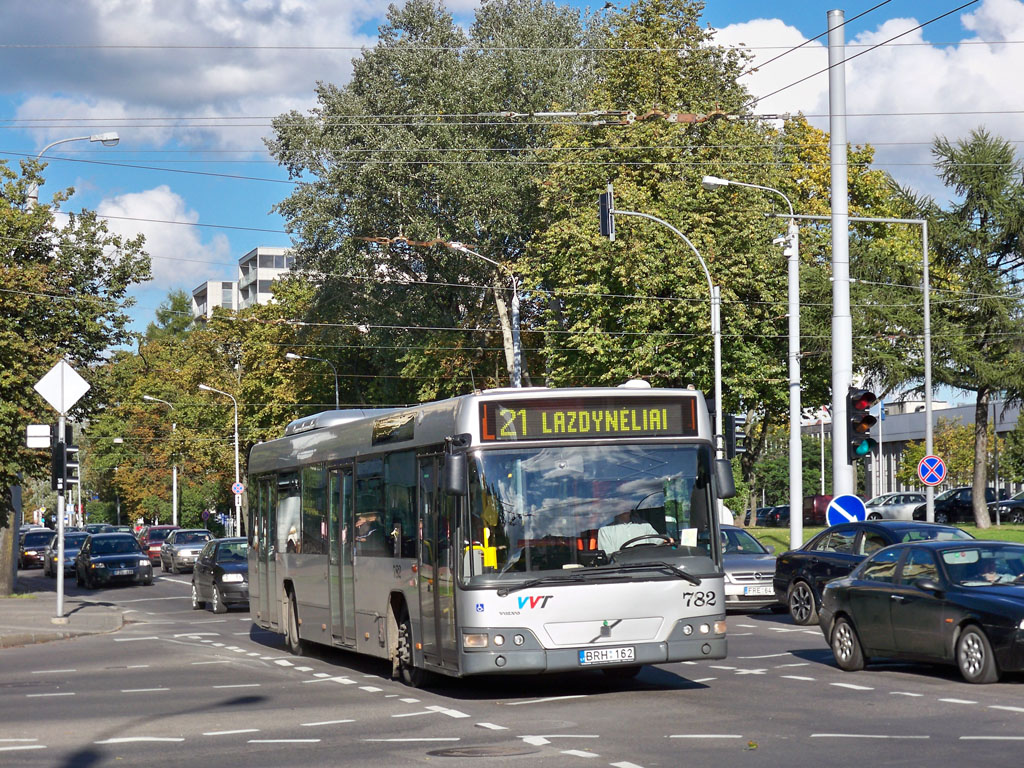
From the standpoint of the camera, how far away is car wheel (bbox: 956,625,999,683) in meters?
13.5

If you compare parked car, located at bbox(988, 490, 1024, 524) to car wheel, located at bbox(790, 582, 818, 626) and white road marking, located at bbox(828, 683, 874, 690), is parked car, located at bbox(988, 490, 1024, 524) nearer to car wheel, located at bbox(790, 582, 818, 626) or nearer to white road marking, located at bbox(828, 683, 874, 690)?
car wheel, located at bbox(790, 582, 818, 626)

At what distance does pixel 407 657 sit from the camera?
49.0 feet

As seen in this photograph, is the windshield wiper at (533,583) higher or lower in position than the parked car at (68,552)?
higher

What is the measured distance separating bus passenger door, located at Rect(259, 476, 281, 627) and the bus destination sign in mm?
8108

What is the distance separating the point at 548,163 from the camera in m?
49.3

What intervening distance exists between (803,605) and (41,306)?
18725mm

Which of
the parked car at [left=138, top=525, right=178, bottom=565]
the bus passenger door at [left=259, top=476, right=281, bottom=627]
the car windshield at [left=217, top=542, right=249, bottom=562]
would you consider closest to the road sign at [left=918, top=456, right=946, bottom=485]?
the car windshield at [left=217, top=542, right=249, bottom=562]

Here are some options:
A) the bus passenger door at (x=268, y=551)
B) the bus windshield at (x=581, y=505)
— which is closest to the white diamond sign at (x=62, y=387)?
the bus passenger door at (x=268, y=551)

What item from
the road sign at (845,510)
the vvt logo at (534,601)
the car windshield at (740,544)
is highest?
the road sign at (845,510)

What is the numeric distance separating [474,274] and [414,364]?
3.88 m

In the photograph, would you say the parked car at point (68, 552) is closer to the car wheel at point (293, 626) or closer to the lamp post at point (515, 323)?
the lamp post at point (515, 323)

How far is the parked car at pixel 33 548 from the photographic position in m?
59.7

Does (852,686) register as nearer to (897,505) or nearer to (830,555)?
(830,555)

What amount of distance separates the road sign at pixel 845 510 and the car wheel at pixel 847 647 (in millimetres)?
8477
